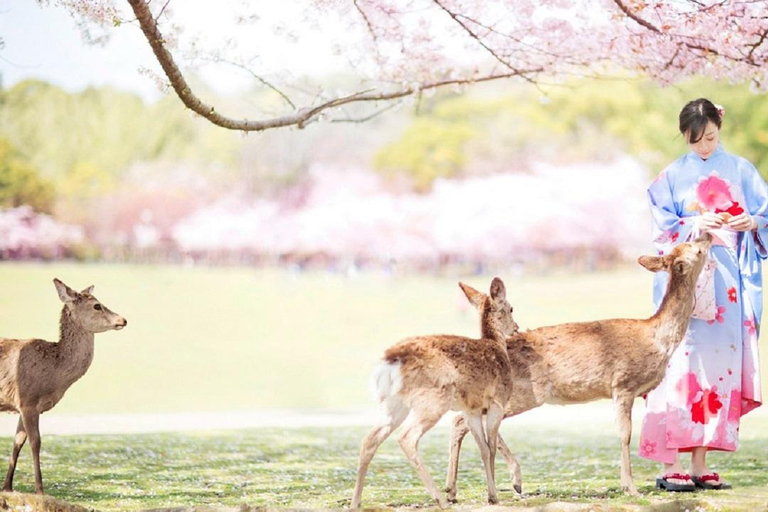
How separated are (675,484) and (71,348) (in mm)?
2669

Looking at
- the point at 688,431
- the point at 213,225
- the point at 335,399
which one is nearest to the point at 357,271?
the point at 213,225

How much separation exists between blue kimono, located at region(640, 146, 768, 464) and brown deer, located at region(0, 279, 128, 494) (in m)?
2.44

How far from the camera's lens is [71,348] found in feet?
14.8

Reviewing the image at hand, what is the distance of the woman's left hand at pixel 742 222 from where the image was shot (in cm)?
458

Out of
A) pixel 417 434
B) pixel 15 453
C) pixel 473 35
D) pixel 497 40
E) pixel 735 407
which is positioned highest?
pixel 497 40

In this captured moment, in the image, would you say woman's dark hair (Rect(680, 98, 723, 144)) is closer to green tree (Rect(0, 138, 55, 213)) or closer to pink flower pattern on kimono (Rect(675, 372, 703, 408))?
pink flower pattern on kimono (Rect(675, 372, 703, 408))

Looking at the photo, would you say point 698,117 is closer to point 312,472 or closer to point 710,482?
point 710,482

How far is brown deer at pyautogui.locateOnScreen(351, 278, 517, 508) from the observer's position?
12.8 feet

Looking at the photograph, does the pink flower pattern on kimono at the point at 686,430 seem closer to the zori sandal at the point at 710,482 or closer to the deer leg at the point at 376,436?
the zori sandal at the point at 710,482

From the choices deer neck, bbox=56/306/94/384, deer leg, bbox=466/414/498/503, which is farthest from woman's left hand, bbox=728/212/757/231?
deer neck, bbox=56/306/94/384

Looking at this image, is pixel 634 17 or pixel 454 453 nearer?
pixel 454 453

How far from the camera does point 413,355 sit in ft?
13.0

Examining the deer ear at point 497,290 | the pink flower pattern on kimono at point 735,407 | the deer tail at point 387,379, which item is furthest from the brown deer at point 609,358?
the deer tail at point 387,379

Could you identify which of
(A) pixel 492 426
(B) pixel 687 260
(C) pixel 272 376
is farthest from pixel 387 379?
(C) pixel 272 376
